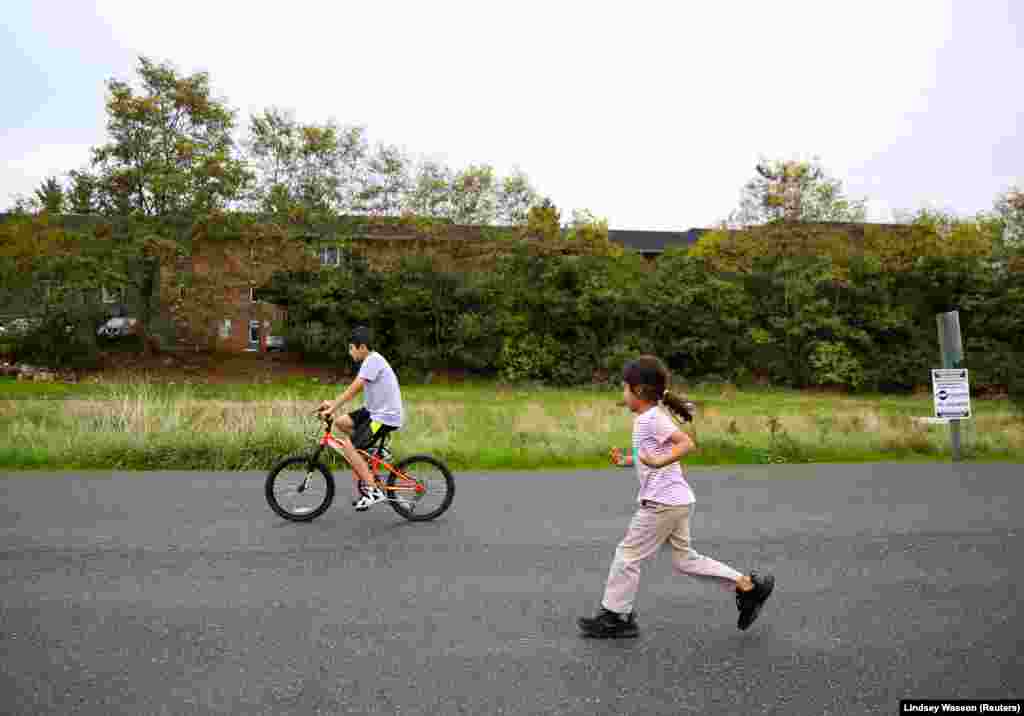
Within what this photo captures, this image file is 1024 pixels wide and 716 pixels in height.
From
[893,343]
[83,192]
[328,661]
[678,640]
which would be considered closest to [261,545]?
[328,661]

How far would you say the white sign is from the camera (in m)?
13.2

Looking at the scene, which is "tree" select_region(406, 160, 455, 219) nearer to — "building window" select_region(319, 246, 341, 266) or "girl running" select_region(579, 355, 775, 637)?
"building window" select_region(319, 246, 341, 266)

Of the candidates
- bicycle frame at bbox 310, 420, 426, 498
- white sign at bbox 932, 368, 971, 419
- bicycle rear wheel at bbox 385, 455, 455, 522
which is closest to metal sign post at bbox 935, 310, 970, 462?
white sign at bbox 932, 368, 971, 419

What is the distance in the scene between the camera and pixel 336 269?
1539 inches

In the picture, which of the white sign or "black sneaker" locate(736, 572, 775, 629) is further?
the white sign

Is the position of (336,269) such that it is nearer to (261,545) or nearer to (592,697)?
(261,545)

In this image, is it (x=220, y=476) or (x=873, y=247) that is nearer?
(x=220, y=476)

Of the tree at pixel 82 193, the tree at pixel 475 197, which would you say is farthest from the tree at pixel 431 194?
the tree at pixel 82 193

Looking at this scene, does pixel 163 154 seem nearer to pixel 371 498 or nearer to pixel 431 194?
pixel 431 194

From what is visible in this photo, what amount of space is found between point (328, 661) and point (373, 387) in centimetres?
365

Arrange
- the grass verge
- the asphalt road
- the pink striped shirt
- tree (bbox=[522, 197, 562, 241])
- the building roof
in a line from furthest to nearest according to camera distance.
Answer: the building roof
tree (bbox=[522, 197, 562, 241])
the grass verge
the pink striped shirt
the asphalt road

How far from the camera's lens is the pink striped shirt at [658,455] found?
4.24 m

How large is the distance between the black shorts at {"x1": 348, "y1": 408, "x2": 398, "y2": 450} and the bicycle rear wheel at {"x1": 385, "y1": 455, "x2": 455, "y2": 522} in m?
0.37

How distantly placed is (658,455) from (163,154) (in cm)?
3865
